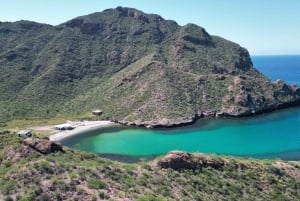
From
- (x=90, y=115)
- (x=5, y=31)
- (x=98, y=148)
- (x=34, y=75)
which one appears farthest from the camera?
(x=5, y=31)

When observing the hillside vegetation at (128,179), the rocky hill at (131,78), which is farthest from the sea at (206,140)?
the hillside vegetation at (128,179)

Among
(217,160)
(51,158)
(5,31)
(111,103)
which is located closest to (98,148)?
(111,103)

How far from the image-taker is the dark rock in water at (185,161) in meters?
50.9

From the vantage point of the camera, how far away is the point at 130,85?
5950 inches

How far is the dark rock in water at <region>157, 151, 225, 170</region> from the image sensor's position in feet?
167

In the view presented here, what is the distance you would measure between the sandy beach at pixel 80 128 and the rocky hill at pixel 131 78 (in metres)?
6.43

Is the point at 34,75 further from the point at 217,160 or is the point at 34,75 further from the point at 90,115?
the point at 217,160

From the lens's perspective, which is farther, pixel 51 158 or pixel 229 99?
pixel 229 99

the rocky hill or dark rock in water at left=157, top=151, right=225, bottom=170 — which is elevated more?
the rocky hill

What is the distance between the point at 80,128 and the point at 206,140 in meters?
38.9

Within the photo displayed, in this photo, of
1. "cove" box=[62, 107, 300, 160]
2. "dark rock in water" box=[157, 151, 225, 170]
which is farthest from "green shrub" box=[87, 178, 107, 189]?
"cove" box=[62, 107, 300, 160]

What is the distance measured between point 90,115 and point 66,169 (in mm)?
97295

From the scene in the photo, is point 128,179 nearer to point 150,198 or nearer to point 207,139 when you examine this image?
point 150,198

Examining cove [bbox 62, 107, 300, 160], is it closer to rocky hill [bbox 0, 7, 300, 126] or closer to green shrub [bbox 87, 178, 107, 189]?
rocky hill [bbox 0, 7, 300, 126]
